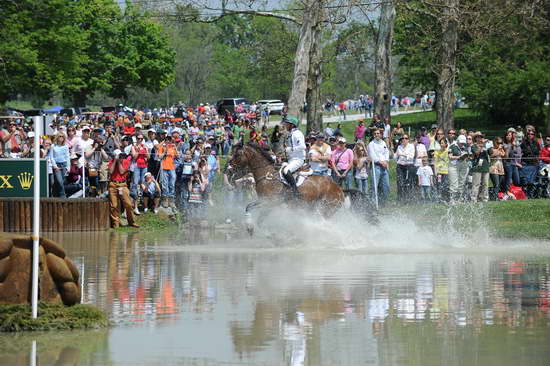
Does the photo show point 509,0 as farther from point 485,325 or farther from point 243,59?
point 243,59

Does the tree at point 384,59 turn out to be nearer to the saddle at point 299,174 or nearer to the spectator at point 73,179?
the spectator at point 73,179

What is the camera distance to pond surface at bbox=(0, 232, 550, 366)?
9406 millimetres

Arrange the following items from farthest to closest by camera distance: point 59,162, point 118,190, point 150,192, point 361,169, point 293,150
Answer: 1. point 150,192
2. point 361,169
3. point 59,162
4. point 118,190
5. point 293,150

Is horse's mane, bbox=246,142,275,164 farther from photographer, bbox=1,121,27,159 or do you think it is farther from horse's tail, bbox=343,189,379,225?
photographer, bbox=1,121,27,159

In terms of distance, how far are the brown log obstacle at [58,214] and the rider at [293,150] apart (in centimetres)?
587

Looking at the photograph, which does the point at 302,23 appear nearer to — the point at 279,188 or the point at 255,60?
the point at 279,188

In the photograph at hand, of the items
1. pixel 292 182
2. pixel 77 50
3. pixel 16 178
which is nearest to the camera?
pixel 292 182

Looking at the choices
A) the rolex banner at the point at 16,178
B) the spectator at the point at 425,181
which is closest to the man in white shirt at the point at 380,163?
the spectator at the point at 425,181

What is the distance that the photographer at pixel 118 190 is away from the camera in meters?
25.9

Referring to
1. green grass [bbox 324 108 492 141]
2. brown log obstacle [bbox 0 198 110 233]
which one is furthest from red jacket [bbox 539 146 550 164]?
green grass [bbox 324 108 492 141]

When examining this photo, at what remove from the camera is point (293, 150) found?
21.7m

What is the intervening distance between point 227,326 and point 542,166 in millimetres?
18966

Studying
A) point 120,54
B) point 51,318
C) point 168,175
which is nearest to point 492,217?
point 168,175

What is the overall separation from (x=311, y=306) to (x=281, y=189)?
949 centimetres
